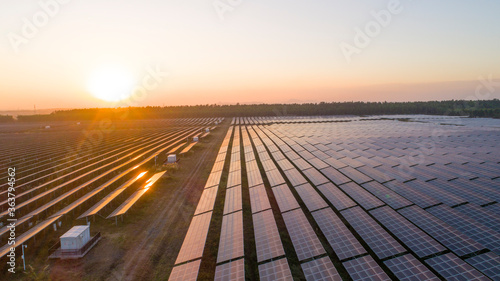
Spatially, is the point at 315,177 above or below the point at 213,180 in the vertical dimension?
above

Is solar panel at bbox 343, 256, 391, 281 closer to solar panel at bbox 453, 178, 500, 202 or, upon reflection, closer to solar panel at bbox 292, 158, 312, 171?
solar panel at bbox 453, 178, 500, 202

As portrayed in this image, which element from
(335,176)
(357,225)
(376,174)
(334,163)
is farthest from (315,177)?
(357,225)

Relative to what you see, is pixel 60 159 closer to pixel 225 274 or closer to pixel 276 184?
pixel 276 184

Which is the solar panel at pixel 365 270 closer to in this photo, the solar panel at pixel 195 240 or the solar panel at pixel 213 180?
the solar panel at pixel 195 240

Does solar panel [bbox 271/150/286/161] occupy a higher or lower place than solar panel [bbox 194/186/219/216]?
higher

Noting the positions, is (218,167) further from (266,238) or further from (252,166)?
(266,238)

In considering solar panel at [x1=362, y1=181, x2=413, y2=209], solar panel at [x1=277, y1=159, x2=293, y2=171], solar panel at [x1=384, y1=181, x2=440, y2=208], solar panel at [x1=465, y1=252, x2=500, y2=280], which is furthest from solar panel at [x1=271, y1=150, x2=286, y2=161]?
solar panel at [x1=465, y1=252, x2=500, y2=280]

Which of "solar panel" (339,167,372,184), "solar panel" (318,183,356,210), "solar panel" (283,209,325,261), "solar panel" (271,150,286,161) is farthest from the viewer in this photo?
"solar panel" (271,150,286,161)
